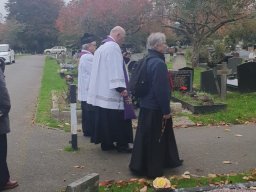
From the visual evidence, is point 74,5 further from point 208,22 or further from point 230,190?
point 230,190

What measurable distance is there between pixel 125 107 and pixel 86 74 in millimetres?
1623

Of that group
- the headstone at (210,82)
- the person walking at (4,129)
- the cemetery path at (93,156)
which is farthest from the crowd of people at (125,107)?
the headstone at (210,82)

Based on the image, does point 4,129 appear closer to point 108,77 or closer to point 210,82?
point 108,77

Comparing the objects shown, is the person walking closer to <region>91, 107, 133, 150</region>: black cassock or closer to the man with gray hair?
the man with gray hair

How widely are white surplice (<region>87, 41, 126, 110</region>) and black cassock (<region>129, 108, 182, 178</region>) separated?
1.04m

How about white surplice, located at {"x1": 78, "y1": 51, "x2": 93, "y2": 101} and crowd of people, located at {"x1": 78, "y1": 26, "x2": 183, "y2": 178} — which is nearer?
crowd of people, located at {"x1": 78, "y1": 26, "x2": 183, "y2": 178}

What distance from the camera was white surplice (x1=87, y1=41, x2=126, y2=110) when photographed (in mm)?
6992

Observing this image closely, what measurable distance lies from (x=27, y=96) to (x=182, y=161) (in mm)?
10157

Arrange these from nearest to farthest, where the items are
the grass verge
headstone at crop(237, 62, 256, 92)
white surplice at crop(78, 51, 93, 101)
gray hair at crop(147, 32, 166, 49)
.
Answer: the grass verge → gray hair at crop(147, 32, 166, 49) → white surplice at crop(78, 51, 93, 101) → headstone at crop(237, 62, 256, 92)

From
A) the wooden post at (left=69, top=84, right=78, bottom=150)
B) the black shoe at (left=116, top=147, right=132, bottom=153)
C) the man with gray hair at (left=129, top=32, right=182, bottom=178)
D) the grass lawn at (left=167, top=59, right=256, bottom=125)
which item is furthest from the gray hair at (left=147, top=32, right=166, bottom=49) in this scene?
the grass lawn at (left=167, top=59, right=256, bottom=125)

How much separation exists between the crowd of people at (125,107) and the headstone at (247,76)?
21.8ft

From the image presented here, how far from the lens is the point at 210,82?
1356cm

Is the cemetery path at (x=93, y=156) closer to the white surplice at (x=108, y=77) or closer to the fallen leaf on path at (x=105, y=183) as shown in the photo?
the fallen leaf on path at (x=105, y=183)

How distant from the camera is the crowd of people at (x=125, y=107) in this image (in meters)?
5.91
